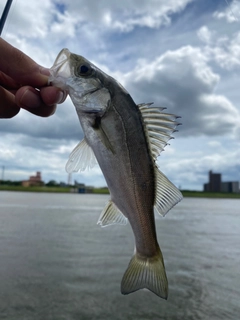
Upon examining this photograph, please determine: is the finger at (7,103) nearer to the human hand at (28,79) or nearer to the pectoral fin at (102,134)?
the human hand at (28,79)

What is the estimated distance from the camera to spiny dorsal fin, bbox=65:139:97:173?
2.37m

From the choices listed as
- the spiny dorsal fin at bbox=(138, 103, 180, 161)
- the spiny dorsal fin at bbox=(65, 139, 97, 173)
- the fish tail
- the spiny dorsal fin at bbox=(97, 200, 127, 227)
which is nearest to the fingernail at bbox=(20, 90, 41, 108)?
the spiny dorsal fin at bbox=(65, 139, 97, 173)

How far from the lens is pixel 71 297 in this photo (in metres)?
7.89

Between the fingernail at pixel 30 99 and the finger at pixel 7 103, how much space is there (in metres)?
0.43

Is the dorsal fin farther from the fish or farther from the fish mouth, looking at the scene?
the fish mouth

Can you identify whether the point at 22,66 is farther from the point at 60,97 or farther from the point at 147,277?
the point at 147,277

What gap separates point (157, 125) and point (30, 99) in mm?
1073

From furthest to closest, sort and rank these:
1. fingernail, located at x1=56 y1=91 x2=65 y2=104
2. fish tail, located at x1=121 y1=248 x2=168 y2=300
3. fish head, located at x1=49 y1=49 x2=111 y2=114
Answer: fingernail, located at x1=56 y1=91 x2=65 y2=104 < fish head, located at x1=49 y1=49 x2=111 y2=114 < fish tail, located at x1=121 y1=248 x2=168 y2=300

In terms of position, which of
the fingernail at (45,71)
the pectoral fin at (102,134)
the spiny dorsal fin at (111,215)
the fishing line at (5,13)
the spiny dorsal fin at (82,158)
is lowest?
the spiny dorsal fin at (111,215)

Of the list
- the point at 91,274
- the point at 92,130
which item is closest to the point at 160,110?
the point at 92,130

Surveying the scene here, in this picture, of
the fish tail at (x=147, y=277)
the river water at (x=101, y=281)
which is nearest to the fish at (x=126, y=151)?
the fish tail at (x=147, y=277)

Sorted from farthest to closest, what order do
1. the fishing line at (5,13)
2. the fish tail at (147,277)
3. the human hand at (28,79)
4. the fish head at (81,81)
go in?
the fishing line at (5,13) → the human hand at (28,79) → the fish head at (81,81) → the fish tail at (147,277)

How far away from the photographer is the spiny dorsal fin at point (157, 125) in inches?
94.1

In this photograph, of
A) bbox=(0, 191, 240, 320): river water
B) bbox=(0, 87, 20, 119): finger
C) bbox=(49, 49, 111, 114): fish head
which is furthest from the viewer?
bbox=(0, 191, 240, 320): river water
